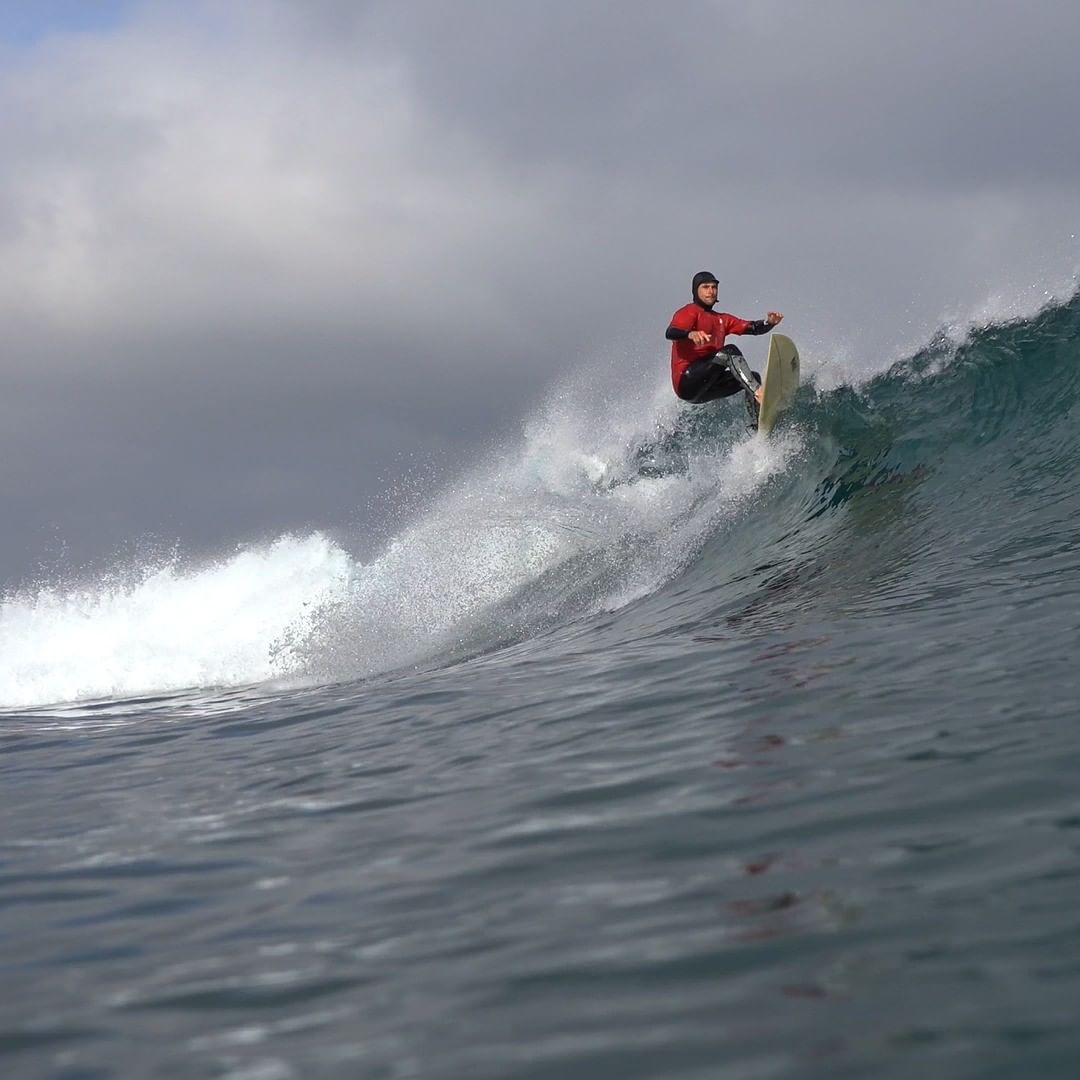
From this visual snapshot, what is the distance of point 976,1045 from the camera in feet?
7.44

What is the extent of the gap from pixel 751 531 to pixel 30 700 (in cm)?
891

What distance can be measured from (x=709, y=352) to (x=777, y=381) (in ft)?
2.57

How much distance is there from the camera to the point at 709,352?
12.5 metres

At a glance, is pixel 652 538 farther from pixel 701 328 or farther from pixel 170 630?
pixel 170 630

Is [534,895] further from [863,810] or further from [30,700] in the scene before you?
[30,700]

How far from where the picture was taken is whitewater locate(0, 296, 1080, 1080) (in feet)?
8.49

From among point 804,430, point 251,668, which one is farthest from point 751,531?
point 251,668

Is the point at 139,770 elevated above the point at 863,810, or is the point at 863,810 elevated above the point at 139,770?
the point at 139,770

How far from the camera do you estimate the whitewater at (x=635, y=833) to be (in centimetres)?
259

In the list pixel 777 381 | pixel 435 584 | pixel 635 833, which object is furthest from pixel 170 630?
pixel 635 833

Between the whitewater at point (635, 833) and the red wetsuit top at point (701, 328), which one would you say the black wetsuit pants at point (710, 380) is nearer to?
the red wetsuit top at point (701, 328)

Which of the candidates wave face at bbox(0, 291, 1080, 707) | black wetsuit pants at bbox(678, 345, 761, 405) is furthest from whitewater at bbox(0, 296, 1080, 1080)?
black wetsuit pants at bbox(678, 345, 761, 405)

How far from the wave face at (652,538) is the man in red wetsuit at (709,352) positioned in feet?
2.38

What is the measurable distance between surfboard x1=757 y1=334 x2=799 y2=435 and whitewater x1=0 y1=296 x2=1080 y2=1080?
1.69 m
